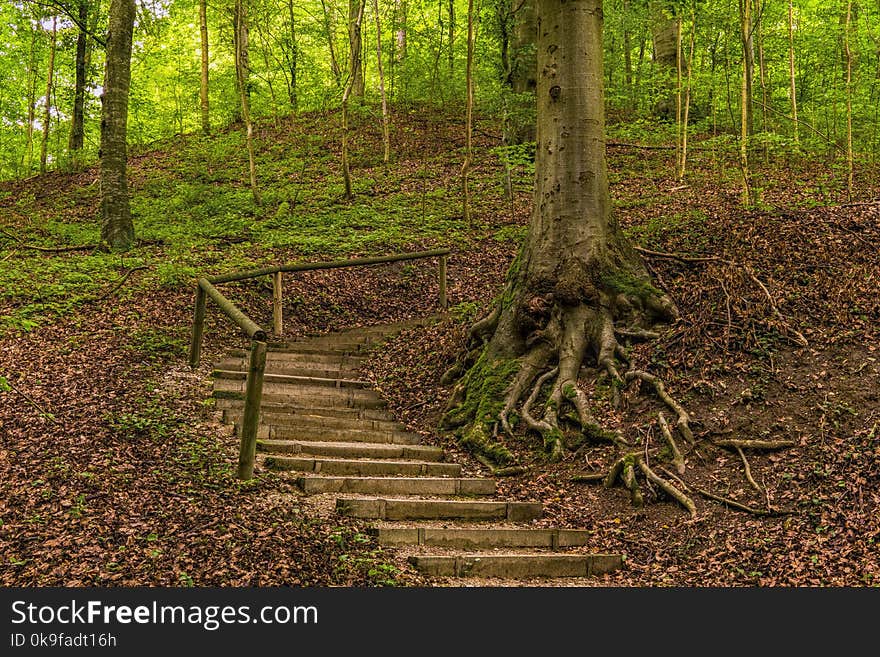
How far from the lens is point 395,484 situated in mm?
6156

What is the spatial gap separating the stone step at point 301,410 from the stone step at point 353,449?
0.74m

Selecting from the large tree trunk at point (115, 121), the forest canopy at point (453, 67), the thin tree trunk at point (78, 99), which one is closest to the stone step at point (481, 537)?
the forest canopy at point (453, 67)

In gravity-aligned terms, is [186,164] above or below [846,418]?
above

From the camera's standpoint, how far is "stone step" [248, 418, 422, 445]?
6.96 meters

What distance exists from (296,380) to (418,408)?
1.53m

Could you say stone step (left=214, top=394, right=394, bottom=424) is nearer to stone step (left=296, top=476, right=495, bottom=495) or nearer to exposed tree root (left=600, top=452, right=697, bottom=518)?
stone step (left=296, top=476, right=495, bottom=495)

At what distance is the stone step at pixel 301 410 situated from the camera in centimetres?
743

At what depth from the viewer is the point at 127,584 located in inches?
160

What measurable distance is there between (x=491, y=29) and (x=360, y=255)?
5982mm

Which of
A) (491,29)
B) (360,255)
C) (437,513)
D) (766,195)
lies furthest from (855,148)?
(437,513)

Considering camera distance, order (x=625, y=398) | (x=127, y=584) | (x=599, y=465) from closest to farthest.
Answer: (x=127, y=584), (x=599, y=465), (x=625, y=398)

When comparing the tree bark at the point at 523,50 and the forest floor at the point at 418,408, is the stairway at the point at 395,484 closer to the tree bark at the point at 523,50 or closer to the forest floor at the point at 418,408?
the forest floor at the point at 418,408

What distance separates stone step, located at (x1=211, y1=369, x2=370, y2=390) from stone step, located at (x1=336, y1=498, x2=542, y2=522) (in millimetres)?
3196

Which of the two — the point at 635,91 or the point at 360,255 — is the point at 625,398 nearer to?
the point at 360,255
